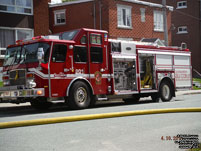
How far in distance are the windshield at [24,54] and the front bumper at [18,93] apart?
1.09 m

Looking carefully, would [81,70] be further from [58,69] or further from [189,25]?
[189,25]

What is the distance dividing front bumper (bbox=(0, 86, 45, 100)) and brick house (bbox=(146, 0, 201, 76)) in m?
32.2

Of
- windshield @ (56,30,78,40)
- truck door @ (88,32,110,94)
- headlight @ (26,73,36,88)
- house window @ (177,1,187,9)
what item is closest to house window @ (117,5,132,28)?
house window @ (177,1,187,9)

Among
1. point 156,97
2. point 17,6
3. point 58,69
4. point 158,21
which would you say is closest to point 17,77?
point 58,69

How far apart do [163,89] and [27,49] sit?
7521 mm

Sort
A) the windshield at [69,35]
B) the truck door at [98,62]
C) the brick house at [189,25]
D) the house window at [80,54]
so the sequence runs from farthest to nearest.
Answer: the brick house at [189,25] → the truck door at [98,62] → the windshield at [69,35] → the house window at [80,54]

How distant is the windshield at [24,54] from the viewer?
1274 centimetres

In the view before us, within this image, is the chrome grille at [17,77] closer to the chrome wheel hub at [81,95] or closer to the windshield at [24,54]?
the windshield at [24,54]

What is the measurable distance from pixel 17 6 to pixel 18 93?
1546cm

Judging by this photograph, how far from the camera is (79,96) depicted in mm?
13469

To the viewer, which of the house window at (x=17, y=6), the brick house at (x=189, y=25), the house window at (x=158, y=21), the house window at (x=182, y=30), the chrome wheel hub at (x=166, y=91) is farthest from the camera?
the house window at (x=182, y=30)

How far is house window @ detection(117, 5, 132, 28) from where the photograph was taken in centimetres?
3119

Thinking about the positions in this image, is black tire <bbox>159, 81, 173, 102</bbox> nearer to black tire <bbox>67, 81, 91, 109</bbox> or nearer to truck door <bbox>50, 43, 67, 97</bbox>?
black tire <bbox>67, 81, 91, 109</bbox>

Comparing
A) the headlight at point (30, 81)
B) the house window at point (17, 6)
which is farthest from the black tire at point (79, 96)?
the house window at point (17, 6)
